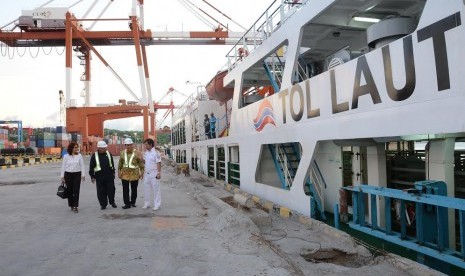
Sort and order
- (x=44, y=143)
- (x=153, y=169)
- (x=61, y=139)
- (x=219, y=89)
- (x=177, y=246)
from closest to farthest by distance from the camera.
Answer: (x=177, y=246) → (x=153, y=169) → (x=219, y=89) → (x=44, y=143) → (x=61, y=139)

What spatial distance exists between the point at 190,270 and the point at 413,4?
16.5 feet

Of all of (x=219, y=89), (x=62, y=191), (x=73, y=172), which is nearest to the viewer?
(x=62, y=191)

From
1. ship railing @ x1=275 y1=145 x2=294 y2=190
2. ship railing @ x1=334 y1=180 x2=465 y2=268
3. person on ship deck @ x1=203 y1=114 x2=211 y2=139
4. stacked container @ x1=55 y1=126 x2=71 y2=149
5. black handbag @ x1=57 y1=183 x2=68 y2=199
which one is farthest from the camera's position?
stacked container @ x1=55 y1=126 x2=71 y2=149

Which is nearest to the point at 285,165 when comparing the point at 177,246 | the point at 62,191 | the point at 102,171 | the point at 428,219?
the point at 177,246

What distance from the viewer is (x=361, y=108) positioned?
4.91 m

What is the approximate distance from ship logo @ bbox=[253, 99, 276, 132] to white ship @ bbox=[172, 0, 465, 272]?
2 cm

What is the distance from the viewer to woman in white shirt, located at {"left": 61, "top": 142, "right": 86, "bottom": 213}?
24.5ft

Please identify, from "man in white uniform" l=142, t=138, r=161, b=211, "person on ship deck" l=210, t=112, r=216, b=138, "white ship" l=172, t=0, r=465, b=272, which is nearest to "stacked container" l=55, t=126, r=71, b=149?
"person on ship deck" l=210, t=112, r=216, b=138

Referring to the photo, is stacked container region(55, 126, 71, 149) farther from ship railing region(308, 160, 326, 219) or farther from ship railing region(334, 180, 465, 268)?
ship railing region(334, 180, 465, 268)

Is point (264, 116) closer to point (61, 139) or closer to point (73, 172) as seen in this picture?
point (73, 172)

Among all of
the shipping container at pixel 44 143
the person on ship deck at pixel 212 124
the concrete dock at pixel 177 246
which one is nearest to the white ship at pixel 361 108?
the concrete dock at pixel 177 246

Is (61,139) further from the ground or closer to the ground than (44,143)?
further from the ground

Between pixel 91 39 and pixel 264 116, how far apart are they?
73.0ft

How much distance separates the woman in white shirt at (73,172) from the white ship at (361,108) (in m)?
4.00
